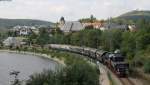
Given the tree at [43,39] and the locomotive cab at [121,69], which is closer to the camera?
the locomotive cab at [121,69]

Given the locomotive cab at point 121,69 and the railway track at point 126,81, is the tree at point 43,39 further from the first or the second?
the railway track at point 126,81

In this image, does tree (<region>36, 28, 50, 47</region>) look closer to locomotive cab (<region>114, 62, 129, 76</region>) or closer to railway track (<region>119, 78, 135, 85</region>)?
locomotive cab (<region>114, 62, 129, 76</region>)

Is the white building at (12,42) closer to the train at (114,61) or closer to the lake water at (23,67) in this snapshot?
the lake water at (23,67)

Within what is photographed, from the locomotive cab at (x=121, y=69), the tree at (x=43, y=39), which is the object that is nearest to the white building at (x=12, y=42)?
the tree at (x=43, y=39)

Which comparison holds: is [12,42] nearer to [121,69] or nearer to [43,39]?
[43,39]

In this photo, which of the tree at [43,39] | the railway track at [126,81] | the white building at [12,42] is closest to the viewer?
the railway track at [126,81]

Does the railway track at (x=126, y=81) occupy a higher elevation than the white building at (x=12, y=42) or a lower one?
higher

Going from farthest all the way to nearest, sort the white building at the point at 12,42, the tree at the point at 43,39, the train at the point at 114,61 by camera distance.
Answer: the white building at the point at 12,42, the tree at the point at 43,39, the train at the point at 114,61

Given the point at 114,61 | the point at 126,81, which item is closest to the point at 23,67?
the point at 114,61

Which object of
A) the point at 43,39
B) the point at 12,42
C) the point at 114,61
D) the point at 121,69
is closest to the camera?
the point at 121,69

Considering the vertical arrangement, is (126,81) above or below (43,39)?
above

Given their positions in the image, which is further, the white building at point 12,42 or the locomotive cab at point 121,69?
the white building at point 12,42

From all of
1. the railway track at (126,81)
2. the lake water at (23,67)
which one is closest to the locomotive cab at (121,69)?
the railway track at (126,81)

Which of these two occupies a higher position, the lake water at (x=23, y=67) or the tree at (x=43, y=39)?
the tree at (x=43, y=39)
